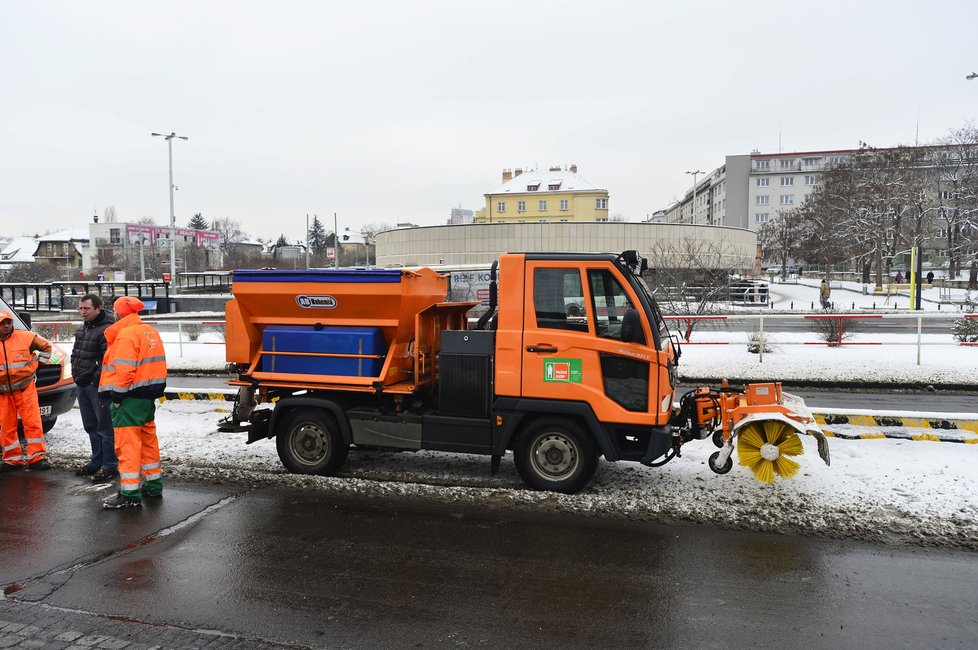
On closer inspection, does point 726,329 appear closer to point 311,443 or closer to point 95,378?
point 311,443

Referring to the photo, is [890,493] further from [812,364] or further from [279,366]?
[812,364]

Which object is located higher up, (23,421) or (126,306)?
(126,306)

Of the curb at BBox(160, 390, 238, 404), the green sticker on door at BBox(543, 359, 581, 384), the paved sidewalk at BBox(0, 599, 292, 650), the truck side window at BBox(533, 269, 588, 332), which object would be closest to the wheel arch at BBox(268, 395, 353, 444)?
the green sticker on door at BBox(543, 359, 581, 384)

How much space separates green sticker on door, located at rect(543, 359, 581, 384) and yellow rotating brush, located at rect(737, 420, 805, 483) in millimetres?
1686

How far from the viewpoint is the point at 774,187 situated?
3878 inches

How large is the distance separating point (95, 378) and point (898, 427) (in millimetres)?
9642

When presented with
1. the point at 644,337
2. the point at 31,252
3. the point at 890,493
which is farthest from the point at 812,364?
the point at 31,252

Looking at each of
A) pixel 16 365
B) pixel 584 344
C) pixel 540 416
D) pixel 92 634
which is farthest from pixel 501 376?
pixel 16 365

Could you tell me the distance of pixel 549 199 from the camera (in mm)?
83500

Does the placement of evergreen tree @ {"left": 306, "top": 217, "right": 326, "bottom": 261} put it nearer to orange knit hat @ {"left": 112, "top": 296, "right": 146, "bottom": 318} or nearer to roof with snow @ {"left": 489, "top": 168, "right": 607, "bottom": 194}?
roof with snow @ {"left": 489, "top": 168, "right": 607, "bottom": 194}

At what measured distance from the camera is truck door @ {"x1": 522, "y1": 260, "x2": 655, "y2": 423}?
249 inches

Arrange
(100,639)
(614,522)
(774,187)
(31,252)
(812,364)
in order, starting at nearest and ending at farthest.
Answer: (100,639) < (614,522) < (812,364) < (774,187) < (31,252)

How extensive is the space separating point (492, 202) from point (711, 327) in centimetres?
6643

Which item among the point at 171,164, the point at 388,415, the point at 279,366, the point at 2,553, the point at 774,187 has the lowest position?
the point at 2,553
